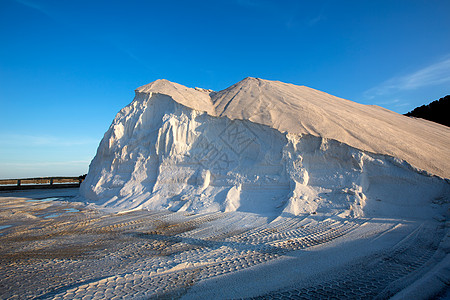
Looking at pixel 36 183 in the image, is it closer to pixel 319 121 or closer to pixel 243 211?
pixel 243 211

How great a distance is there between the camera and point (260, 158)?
939 centimetres

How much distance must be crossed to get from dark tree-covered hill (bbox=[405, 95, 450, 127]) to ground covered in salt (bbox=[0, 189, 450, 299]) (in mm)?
21333

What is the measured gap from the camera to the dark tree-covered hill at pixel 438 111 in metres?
21.6

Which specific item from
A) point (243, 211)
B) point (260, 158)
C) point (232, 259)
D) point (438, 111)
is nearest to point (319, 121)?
point (260, 158)

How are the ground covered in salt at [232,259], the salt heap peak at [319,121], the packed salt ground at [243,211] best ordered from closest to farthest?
1. the ground covered in salt at [232,259]
2. the packed salt ground at [243,211]
3. the salt heap peak at [319,121]

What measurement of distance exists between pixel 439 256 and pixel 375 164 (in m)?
3.78

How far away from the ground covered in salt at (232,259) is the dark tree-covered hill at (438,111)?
21.3 m

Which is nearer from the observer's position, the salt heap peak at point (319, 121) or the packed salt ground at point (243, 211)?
the packed salt ground at point (243, 211)

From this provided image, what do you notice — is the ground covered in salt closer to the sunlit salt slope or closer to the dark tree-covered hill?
A: the sunlit salt slope

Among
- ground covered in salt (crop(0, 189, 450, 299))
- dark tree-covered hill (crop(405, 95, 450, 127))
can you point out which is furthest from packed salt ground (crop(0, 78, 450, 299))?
dark tree-covered hill (crop(405, 95, 450, 127))

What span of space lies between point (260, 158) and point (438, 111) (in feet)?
75.5

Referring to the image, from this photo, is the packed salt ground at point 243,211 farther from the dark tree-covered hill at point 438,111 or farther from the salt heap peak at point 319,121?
the dark tree-covered hill at point 438,111

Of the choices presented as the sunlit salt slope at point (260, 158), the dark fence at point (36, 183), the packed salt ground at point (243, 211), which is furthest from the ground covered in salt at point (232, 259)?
the dark fence at point (36, 183)

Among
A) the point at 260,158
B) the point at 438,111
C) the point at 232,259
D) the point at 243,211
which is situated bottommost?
the point at 232,259
